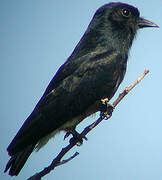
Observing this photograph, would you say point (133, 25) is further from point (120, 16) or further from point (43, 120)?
point (43, 120)

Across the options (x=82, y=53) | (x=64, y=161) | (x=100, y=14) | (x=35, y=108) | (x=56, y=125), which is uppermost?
(x=100, y=14)

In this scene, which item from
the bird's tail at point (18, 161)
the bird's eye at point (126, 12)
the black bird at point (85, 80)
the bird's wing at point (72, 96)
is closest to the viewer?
the bird's tail at point (18, 161)

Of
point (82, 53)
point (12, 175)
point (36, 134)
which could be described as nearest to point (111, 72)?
point (82, 53)

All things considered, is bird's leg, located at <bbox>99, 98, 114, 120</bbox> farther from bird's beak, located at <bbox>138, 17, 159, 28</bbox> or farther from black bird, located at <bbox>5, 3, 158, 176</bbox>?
bird's beak, located at <bbox>138, 17, 159, 28</bbox>

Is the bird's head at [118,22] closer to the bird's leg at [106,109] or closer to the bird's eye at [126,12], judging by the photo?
the bird's eye at [126,12]

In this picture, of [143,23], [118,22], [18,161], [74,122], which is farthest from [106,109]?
[143,23]

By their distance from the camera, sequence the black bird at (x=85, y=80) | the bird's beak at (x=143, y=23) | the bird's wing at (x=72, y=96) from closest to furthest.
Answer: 1. the black bird at (x=85, y=80)
2. the bird's wing at (x=72, y=96)
3. the bird's beak at (x=143, y=23)

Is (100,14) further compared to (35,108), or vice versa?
(100,14)

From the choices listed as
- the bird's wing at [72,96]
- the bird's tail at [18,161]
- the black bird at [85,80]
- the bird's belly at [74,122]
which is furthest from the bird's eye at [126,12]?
the bird's tail at [18,161]

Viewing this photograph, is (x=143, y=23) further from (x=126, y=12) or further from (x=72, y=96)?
(x=72, y=96)
